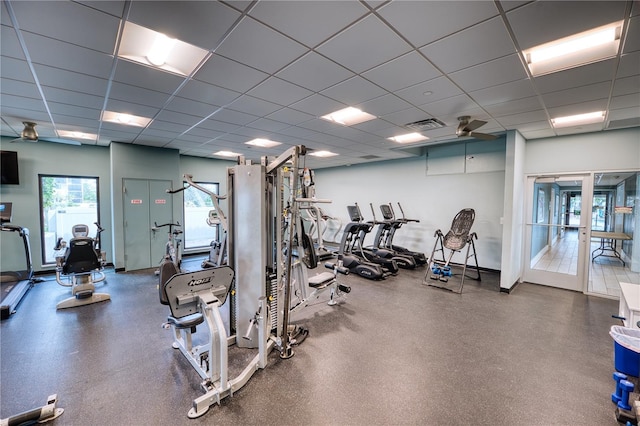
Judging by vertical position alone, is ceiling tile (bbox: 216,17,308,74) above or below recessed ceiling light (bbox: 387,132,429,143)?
below

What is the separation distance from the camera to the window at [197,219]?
7574 mm

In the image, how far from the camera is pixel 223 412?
196cm

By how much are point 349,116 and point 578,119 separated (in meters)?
3.44

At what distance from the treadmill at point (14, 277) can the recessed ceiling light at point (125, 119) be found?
2.60 meters

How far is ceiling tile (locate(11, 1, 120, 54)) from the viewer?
66.6 inches

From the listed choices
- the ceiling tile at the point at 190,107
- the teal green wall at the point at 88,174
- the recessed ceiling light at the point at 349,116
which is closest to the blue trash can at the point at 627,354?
the recessed ceiling light at the point at 349,116

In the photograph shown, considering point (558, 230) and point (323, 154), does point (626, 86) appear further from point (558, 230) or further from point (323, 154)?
point (323, 154)

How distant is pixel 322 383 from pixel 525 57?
11.0ft

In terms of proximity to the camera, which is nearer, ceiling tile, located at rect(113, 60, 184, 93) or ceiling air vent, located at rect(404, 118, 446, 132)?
ceiling tile, located at rect(113, 60, 184, 93)

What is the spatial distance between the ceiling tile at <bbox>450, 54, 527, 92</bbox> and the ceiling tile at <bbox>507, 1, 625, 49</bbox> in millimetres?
316

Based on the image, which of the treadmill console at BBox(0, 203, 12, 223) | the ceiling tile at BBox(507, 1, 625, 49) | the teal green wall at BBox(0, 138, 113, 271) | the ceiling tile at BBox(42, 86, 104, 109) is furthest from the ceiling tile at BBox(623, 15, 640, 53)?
the teal green wall at BBox(0, 138, 113, 271)

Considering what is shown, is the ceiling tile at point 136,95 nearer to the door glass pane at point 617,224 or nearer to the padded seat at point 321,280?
the padded seat at point 321,280

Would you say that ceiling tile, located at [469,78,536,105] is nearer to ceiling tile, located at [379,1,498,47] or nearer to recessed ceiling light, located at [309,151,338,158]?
ceiling tile, located at [379,1,498,47]

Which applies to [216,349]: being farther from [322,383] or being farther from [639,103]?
[639,103]
